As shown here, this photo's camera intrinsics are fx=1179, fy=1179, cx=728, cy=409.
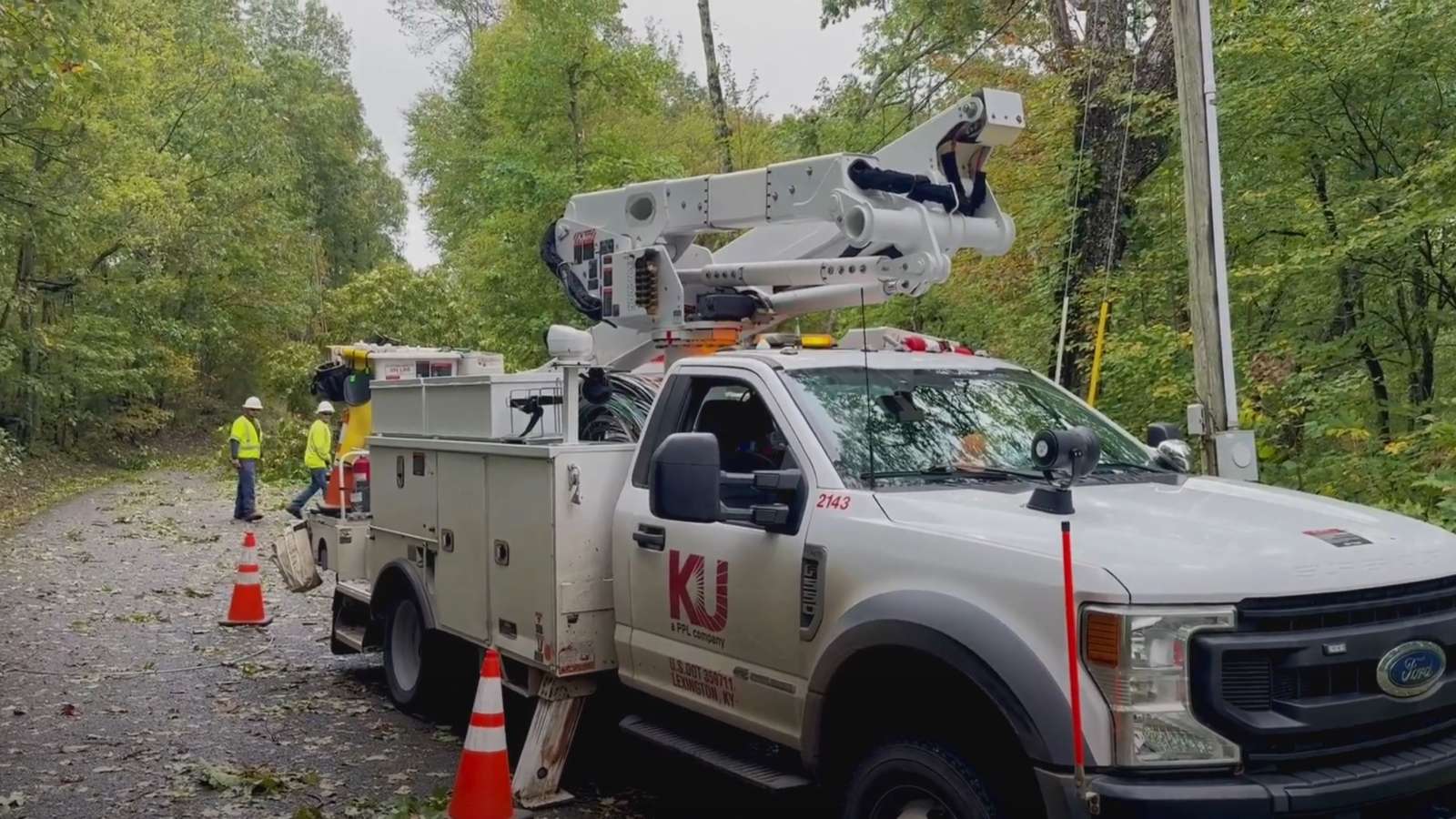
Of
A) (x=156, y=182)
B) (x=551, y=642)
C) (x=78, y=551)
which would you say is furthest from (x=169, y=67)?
(x=551, y=642)

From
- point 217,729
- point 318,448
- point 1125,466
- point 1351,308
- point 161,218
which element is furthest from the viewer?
point 161,218

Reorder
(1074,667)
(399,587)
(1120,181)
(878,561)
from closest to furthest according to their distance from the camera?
(1074,667)
(878,561)
(399,587)
(1120,181)

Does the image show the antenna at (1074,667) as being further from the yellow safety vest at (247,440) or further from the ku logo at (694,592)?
the yellow safety vest at (247,440)

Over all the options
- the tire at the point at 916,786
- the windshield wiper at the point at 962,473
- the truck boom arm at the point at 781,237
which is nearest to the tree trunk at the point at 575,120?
the truck boom arm at the point at 781,237

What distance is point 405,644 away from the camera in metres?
7.70

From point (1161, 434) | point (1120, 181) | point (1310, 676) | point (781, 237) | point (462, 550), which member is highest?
point (1120, 181)

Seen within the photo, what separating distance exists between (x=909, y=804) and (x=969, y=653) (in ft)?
2.07

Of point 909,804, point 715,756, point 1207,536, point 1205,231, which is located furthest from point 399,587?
point 1205,231

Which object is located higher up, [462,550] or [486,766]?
[462,550]

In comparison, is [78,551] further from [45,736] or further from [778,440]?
[778,440]

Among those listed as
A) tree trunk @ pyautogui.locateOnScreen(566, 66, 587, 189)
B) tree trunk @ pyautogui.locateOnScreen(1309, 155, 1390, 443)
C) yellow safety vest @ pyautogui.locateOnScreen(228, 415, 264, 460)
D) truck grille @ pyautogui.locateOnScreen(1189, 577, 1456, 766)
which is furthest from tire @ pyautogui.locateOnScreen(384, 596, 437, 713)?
tree trunk @ pyautogui.locateOnScreen(566, 66, 587, 189)

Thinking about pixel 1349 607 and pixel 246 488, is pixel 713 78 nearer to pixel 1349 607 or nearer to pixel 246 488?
pixel 246 488

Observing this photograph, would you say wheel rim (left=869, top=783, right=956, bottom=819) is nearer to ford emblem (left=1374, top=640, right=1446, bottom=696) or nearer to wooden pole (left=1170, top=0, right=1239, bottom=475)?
ford emblem (left=1374, top=640, right=1446, bottom=696)

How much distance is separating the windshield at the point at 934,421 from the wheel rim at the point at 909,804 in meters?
1.14
